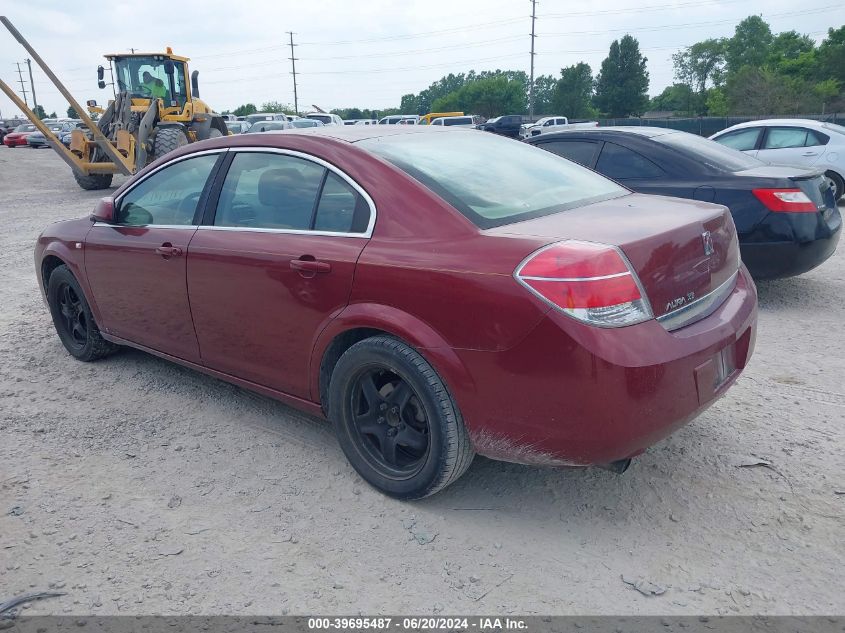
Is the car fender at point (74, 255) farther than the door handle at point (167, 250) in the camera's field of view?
Yes

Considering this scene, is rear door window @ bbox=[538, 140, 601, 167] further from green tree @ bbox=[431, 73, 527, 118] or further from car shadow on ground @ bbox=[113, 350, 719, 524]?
green tree @ bbox=[431, 73, 527, 118]

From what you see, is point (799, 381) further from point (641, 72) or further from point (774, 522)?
point (641, 72)

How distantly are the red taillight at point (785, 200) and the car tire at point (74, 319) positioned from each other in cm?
498

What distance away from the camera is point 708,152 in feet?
19.8

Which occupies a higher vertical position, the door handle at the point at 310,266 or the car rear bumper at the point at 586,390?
the door handle at the point at 310,266

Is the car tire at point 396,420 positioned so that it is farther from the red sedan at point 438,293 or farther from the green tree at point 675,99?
the green tree at point 675,99

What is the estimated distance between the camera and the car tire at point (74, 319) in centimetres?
473

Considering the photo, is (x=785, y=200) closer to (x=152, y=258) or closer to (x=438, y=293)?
(x=438, y=293)

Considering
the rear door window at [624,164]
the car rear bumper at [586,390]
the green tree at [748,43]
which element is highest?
the green tree at [748,43]

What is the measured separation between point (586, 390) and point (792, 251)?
387 cm

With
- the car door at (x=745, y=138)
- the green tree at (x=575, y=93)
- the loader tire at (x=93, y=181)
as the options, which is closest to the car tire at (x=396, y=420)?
the car door at (x=745, y=138)

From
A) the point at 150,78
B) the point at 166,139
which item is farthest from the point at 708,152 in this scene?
the point at 150,78

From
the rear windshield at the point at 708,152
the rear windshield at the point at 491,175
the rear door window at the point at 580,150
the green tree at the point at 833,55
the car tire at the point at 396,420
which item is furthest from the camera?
the green tree at the point at 833,55

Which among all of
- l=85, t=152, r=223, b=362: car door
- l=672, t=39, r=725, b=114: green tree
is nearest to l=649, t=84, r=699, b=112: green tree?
l=672, t=39, r=725, b=114: green tree
